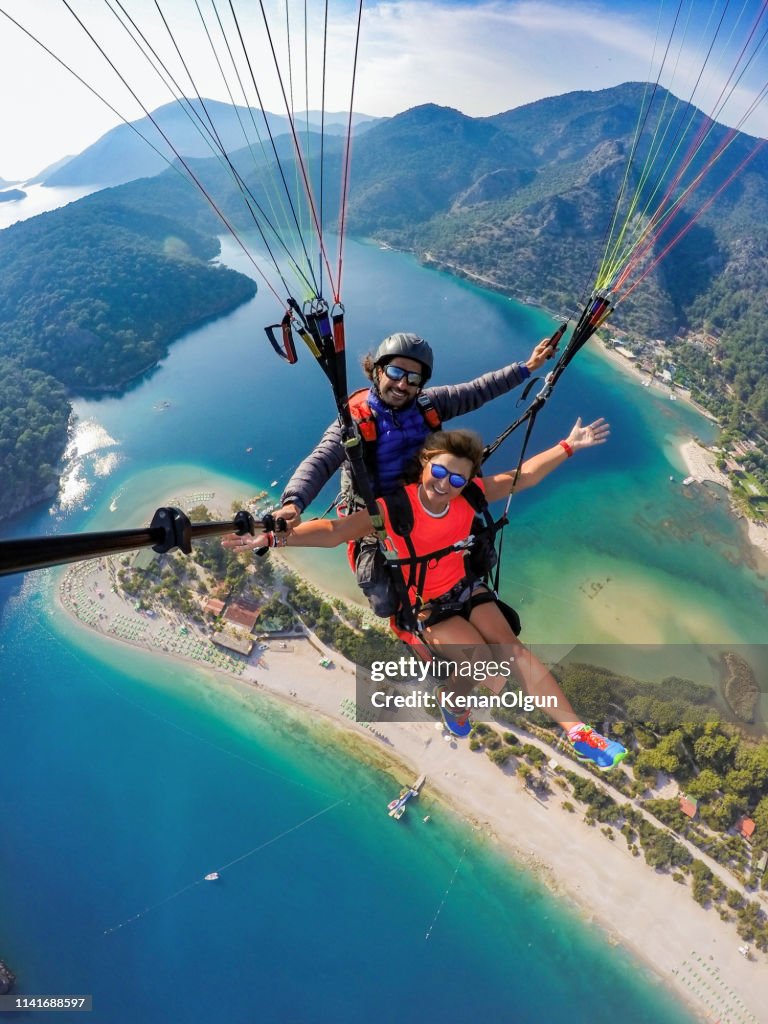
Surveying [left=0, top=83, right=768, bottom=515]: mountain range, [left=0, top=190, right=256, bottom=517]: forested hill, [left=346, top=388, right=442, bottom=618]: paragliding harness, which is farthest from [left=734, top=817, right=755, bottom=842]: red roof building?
[left=0, top=190, right=256, bottom=517]: forested hill

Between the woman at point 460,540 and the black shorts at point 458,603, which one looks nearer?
the woman at point 460,540

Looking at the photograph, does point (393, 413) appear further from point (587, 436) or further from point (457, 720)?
point (457, 720)

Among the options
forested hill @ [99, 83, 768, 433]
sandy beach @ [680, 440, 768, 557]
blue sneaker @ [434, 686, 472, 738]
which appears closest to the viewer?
blue sneaker @ [434, 686, 472, 738]

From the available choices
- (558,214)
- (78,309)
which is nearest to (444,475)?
(78,309)

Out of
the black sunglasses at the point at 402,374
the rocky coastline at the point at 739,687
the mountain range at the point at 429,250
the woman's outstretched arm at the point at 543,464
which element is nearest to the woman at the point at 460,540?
the woman's outstretched arm at the point at 543,464

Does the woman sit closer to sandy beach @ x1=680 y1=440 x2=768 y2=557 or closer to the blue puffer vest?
the blue puffer vest

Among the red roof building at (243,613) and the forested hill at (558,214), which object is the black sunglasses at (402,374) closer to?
the red roof building at (243,613)
